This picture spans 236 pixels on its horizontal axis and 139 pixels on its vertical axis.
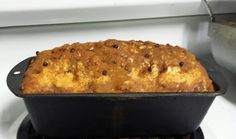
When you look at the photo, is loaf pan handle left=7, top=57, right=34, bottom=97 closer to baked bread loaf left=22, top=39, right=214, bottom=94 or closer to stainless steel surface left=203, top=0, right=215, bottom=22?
baked bread loaf left=22, top=39, right=214, bottom=94

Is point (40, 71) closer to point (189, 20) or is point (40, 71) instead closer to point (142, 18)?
point (142, 18)

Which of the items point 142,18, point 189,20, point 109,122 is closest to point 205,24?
point 189,20

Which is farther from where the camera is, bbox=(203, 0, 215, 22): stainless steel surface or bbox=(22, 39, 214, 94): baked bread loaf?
bbox=(203, 0, 215, 22): stainless steel surface

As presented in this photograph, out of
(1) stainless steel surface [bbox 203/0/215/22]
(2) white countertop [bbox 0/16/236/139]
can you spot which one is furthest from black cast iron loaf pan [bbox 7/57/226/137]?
(1) stainless steel surface [bbox 203/0/215/22]

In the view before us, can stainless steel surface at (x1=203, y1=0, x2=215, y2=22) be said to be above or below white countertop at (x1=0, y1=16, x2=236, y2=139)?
above

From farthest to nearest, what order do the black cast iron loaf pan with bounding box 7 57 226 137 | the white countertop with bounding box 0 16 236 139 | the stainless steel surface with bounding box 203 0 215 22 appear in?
1. the stainless steel surface with bounding box 203 0 215 22
2. the white countertop with bounding box 0 16 236 139
3. the black cast iron loaf pan with bounding box 7 57 226 137

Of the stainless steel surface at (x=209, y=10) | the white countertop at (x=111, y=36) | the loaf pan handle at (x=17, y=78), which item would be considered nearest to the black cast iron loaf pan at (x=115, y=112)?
the loaf pan handle at (x=17, y=78)

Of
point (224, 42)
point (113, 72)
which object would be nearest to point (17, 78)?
point (113, 72)

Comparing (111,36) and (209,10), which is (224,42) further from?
(111,36)
